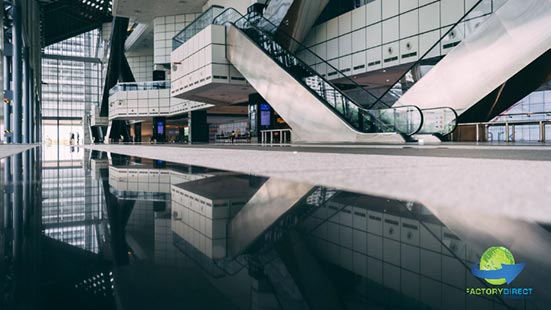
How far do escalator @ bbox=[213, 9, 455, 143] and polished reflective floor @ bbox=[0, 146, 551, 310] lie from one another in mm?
13652

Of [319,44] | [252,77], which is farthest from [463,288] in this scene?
[319,44]

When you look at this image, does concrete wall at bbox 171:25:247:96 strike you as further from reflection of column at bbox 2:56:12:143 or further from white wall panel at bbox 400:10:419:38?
reflection of column at bbox 2:56:12:143

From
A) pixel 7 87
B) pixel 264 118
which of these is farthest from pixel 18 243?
pixel 7 87

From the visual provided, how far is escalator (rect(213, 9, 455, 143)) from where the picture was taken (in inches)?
590

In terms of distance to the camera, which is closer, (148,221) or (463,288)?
(463,288)

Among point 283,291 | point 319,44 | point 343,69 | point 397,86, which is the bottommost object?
point 283,291

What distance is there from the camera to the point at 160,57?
40281 mm

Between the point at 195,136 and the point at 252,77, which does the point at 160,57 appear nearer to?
the point at 195,136

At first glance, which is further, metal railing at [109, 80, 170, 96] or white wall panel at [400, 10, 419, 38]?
metal railing at [109, 80, 170, 96]

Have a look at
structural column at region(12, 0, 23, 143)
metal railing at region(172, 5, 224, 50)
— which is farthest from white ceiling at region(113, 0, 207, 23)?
metal railing at region(172, 5, 224, 50)

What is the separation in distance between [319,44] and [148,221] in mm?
26765

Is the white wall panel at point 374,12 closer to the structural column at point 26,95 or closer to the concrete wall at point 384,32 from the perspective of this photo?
the concrete wall at point 384,32

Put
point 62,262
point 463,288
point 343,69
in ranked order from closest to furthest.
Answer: point 463,288
point 62,262
point 343,69

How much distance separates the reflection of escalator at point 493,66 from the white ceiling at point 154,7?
25203 mm
